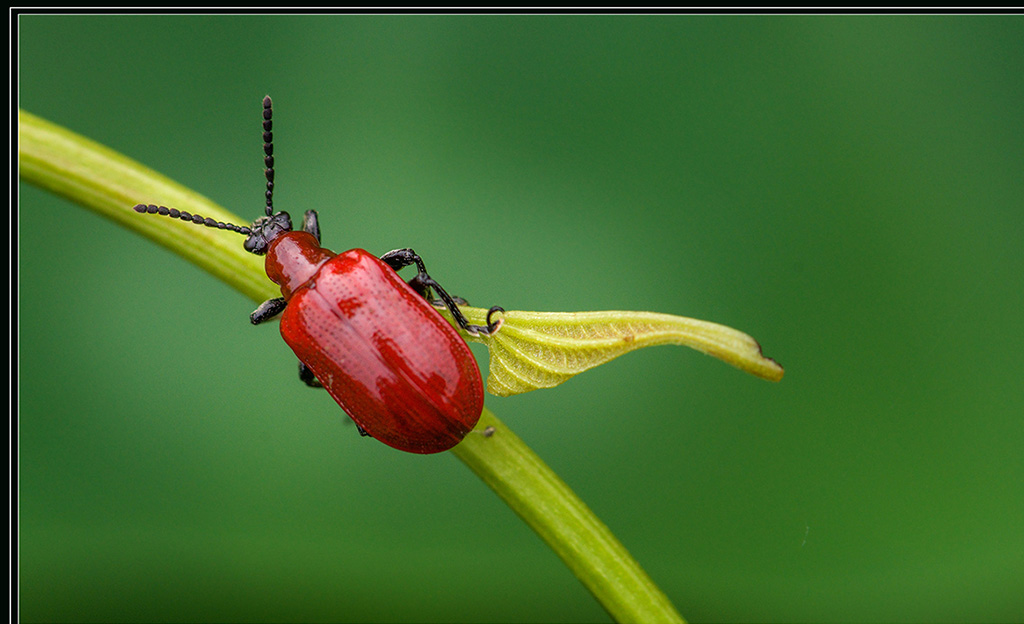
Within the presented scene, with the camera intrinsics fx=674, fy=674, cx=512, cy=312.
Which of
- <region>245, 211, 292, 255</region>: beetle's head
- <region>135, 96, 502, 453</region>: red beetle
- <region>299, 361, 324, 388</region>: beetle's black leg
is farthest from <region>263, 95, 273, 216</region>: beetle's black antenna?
<region>299, 361, 324, 388</region>: beetle's black leg

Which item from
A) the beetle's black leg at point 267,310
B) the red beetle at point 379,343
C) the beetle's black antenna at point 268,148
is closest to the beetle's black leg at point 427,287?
the red beetle at point 379,343

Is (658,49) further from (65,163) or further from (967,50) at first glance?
(65,163)

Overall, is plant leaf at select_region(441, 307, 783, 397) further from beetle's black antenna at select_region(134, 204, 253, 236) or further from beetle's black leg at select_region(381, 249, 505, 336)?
beetle's black antenna at select_region(134, 204, 253, 236)

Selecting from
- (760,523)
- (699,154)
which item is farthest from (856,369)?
(699,154)

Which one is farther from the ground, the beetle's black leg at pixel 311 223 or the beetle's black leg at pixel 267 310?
the beetle's black leg at pixel 311 223

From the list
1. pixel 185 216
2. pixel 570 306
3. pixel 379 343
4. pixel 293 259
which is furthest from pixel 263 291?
pixel 570 306

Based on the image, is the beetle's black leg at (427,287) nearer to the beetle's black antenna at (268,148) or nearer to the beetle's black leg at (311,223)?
the beetle's black leg at (311,223)

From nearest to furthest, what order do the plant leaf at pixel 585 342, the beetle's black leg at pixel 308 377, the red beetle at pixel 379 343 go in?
the plant leaf at pixel 585 342 → the red beetle at pixel 379 343 → the beetle's black leg at pixel 308 377
